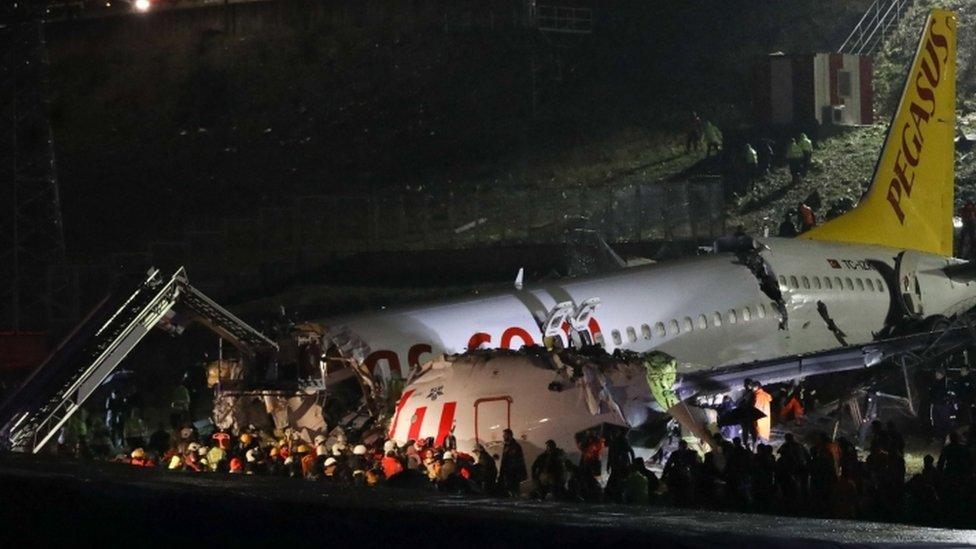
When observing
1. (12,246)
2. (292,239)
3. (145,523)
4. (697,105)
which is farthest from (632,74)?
(145,523)

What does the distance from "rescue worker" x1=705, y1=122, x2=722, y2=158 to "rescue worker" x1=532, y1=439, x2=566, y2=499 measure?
4038 centimetres

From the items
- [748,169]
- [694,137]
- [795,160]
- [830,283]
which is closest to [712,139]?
[694,137]

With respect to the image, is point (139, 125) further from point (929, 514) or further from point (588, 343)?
point (929, 514)

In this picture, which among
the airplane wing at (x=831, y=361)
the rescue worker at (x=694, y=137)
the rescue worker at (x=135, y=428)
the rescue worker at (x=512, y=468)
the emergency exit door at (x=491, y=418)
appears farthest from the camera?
→ the rescue worker at (x=694, y=137)

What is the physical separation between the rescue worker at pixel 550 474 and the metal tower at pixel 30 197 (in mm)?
22778

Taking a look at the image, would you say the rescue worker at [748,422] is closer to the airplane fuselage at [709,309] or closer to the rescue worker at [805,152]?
the airplane fuselage at [709,309]

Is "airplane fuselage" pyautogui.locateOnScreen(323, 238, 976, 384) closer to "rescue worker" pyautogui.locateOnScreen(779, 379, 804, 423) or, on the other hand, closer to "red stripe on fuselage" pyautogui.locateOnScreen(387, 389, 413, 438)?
"rescue worker" pyautogui.locateOnScreen(779, 379, 804, 423)

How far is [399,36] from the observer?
238 feet

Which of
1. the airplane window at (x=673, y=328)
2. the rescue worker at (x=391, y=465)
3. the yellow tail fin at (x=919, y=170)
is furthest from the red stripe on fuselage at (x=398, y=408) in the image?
the yellow tail fin at (x=919, y=170)

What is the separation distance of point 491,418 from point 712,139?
128 feet

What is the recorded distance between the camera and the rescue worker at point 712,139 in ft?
195

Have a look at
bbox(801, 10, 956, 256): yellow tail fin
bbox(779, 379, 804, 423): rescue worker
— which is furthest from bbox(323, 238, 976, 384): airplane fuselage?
bbox(801, 10, 956, 256): yellow tail fin

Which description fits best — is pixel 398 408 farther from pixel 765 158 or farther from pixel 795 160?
pixel 765 158

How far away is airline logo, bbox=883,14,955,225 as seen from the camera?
1442 inches
